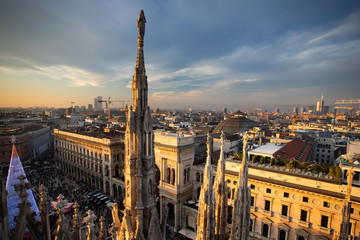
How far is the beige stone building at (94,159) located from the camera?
43594 mm

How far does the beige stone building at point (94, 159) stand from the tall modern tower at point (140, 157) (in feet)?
118

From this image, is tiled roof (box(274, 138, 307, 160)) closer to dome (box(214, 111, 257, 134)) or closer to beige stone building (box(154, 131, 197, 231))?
beige stone building (box(154, 131, 197, 231))

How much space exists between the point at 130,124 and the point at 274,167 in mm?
25679

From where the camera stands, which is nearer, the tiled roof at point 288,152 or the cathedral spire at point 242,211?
the cathedral spire at point 242,211

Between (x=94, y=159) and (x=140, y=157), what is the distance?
150 ft

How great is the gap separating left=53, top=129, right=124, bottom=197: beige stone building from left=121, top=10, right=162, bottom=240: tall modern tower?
35.9 meters

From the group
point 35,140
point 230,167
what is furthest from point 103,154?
point 35,140

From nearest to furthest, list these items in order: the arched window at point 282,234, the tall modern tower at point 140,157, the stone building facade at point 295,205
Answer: the tall modern tower at point 140,157 < the stone building facade at point 295,205 < the arched window at point 282,234

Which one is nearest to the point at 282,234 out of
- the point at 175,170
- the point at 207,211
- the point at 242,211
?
the point at 175,170

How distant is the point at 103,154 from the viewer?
45000 millimetres

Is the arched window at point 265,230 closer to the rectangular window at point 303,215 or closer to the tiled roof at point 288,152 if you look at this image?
the rectangular window at point 303,215

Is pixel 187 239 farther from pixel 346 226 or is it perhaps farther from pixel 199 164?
pixel 346 226

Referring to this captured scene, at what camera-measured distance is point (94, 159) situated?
47.5 m

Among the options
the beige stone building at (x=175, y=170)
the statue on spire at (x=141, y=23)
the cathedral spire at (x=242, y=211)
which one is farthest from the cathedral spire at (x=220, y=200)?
the beige stone building at (x=175, y=170)
